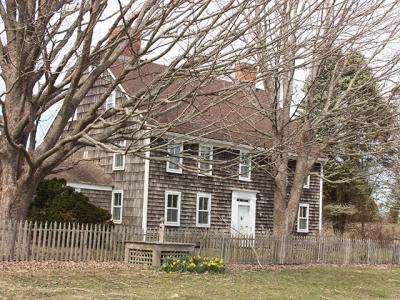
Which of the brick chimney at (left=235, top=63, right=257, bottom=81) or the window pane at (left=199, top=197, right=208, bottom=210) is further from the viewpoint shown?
the window pane at (left=199, top=197, right=208, bottom=210)

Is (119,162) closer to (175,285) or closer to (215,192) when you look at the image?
(215,192)

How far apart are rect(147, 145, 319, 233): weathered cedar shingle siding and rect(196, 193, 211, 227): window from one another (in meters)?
0.23

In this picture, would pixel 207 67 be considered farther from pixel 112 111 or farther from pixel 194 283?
pixel 194 283

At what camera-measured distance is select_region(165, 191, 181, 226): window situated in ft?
92.6

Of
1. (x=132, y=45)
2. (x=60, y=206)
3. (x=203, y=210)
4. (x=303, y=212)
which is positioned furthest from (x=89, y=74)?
(x=303, y=212)

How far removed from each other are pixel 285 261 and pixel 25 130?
1144 centimetres

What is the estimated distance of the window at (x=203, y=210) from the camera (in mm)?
29703

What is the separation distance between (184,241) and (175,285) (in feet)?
24.4

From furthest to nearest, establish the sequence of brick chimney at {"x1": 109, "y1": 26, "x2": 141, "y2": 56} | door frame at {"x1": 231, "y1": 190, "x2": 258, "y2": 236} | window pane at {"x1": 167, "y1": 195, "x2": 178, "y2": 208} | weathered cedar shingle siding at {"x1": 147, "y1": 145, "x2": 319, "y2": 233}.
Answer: door frame at {"x1": 231, "y1": 190, "x2": 258, "y2": 236} < window pane at {"x1": 167, "y1": 195, "x2": 178, "y2": 208} < weathered cedar shingle siding at {"x1": 147, "y1": 145, "x2": 319, "y2": 233} < brick chimney at {"x1": 109, "y1": 26, "x2": 141, "y2": 56}

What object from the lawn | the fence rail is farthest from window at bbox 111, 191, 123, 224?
the lawn

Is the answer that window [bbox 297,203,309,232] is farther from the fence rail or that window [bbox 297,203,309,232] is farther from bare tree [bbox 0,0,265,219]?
bare tree [bbox 0,0,265,219]

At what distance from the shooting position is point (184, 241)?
20.9m

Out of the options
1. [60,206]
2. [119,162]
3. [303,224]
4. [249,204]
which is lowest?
Result: [303,224]

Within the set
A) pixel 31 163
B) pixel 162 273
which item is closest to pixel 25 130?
pixel 31 163
